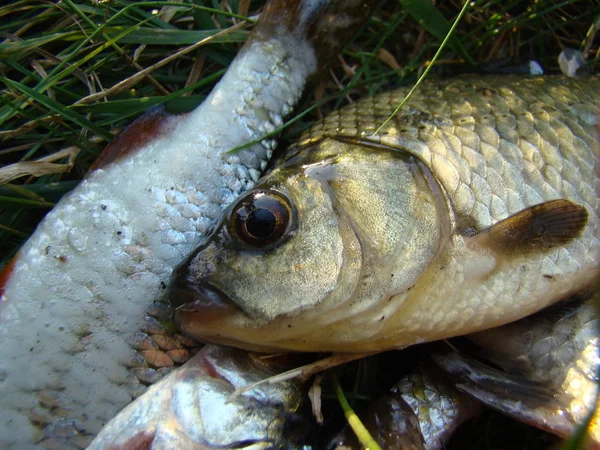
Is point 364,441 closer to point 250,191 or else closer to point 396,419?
point 396,419

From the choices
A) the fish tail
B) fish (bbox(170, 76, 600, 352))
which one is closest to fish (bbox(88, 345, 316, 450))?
fish (bbox(170, 76, 600, 352))

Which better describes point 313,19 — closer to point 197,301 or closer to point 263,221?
point 263,221

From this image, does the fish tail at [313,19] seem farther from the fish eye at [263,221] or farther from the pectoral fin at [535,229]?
the pectoral fin at [535,229]

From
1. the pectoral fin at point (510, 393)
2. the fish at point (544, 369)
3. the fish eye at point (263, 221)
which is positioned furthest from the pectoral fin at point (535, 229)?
the fish eye at point (263, 221)

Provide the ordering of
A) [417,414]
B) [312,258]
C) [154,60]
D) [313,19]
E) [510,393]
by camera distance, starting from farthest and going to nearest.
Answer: [154,60] < [313,19] < [417,414] < [510,393] < [312,258]

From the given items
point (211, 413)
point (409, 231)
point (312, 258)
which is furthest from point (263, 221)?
point (211, 413)

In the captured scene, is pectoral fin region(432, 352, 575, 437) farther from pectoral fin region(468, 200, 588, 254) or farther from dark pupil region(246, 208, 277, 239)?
dark pupil region(246, 208, 277, 239)
